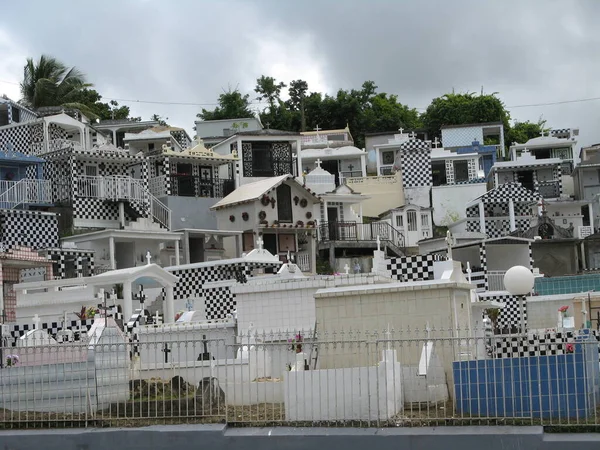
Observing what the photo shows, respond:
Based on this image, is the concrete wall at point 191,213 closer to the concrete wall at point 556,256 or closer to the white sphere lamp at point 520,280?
the concrete wall at point 556,256

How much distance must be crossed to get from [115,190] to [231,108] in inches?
1395

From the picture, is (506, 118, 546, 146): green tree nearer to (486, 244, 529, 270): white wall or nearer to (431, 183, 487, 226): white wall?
(431, 183, 487, 226): white wall

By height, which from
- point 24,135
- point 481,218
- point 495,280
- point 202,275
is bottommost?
point 495,280

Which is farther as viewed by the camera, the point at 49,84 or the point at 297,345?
the point at 49,84

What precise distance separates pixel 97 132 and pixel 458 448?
45.3 metres

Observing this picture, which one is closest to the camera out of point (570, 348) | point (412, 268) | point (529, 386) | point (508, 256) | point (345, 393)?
point (529, 386)

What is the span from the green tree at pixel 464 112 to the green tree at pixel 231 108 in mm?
13619

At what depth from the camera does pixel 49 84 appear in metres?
65.9

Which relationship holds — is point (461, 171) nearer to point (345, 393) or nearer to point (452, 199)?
point (452, 199)

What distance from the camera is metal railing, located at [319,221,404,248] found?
52938 millimetres

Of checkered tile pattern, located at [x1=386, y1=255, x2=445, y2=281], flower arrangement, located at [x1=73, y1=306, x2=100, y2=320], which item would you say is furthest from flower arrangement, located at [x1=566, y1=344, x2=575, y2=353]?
flower arrangement, located at [x1=73, y1=306, x2=100, y2=320]

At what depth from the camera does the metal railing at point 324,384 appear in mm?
18531

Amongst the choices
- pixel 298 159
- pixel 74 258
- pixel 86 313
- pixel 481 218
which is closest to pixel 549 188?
pixel 481 218

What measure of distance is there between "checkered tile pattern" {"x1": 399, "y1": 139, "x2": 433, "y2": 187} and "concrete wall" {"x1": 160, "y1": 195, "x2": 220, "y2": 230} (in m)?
13.8
